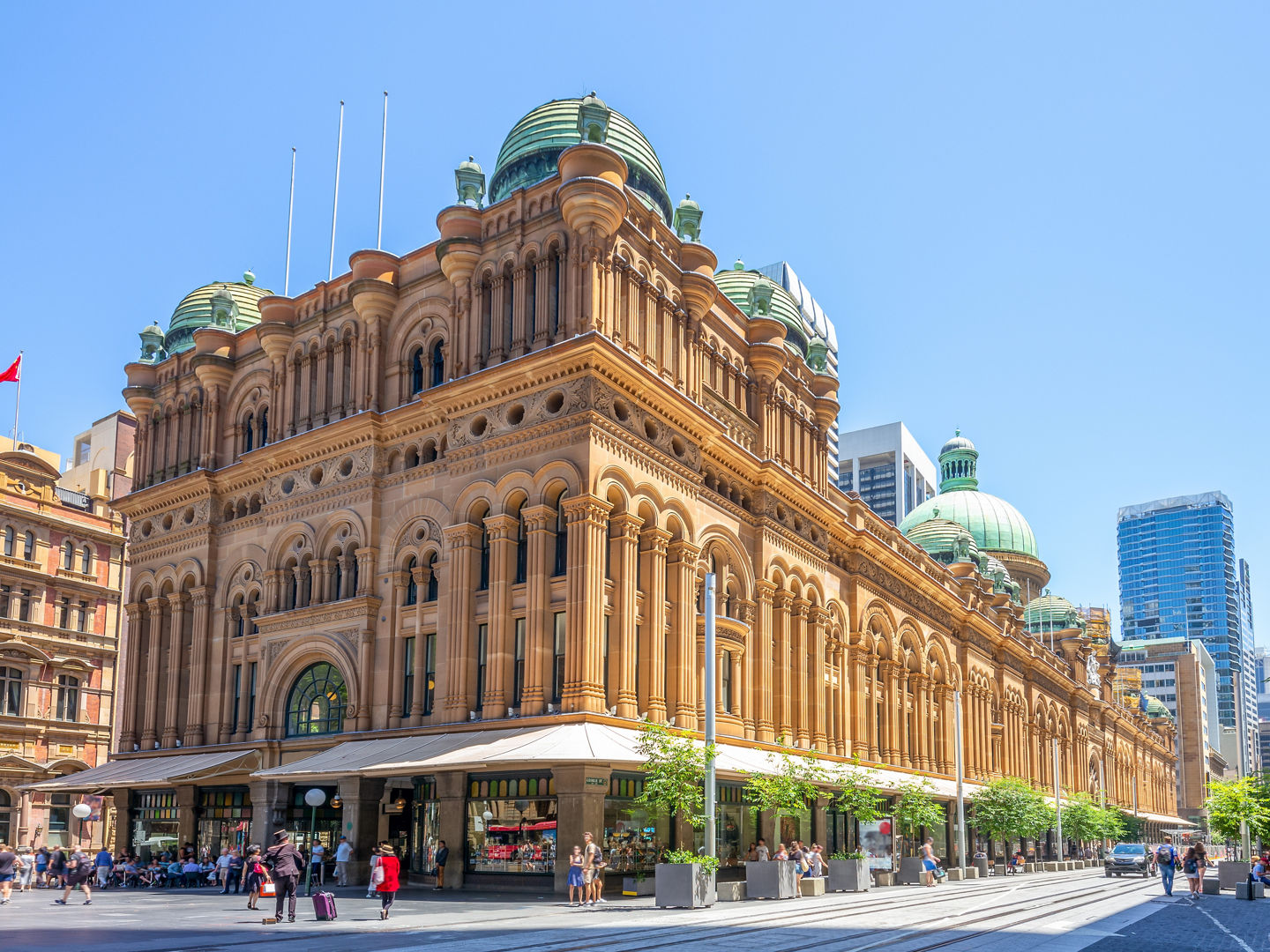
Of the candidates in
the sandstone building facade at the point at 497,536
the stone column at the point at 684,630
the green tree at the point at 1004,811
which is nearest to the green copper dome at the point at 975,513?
the green tree at the point at 1004,811

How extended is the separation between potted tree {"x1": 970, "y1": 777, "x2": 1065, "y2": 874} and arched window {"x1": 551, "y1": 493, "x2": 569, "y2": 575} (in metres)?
36.1

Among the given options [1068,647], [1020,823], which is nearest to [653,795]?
[1020,823]

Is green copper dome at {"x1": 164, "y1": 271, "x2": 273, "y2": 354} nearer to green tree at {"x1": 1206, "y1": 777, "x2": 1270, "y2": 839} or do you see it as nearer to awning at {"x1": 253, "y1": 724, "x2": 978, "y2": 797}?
awning at {"x1": 253, "y1": 724, "x2": 978, "y2": 797}

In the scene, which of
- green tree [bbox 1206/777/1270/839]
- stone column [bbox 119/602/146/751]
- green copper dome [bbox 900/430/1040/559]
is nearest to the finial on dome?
stone column [bbox 119/602/146/751]

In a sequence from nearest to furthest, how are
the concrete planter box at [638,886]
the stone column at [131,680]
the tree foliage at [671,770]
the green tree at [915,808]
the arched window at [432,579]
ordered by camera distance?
1. the tree foliage at [671,770]
2. the concrete planter box at [638,886]
3. the arched window at [432,579]
4. the green tree at [915,808]
5. the stone column at [131,680]

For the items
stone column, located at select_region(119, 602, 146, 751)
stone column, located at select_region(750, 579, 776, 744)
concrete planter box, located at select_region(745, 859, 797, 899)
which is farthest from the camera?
stone column, located at select_region(119, 602, 146, 751)

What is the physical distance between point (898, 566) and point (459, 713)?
31839mm

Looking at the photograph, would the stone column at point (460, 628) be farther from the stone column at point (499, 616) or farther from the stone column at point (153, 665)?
the stone column at point (153, 665)

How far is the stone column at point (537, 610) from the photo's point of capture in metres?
37.6

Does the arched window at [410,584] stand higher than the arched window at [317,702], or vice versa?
the arched window at [410,584]

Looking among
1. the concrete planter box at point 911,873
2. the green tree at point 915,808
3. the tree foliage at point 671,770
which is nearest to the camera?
the tree foliage at point 671,770

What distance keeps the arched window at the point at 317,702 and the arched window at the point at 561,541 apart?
1039cm

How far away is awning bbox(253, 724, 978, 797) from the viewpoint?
33969 mm

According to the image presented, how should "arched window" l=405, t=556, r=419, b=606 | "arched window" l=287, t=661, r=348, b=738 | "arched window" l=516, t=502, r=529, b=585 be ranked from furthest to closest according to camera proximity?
1. "arched window" l=287, t=661, r=348, b=738
2. "arched window" l=405, t=556, r=419, b=606
3. "arched window" l=516, t=502, r=529, b=585
